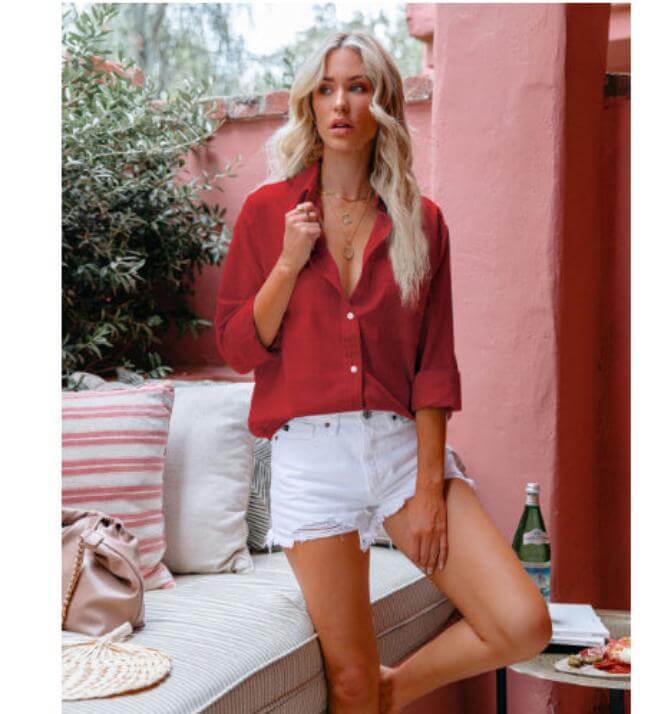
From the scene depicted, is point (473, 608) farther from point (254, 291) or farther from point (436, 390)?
point (254, 291)

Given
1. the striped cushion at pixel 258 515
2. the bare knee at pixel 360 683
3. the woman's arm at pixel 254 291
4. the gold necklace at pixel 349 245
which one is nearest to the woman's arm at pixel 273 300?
the woman's arm at pixel 254 291

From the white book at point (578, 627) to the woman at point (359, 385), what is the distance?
62 centimetres

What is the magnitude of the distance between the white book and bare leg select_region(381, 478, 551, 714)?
0.57 metres

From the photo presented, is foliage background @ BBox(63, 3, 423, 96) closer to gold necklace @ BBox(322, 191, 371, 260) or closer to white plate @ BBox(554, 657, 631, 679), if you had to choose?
gold necklace @ BBox(322, 191, 371, 260)

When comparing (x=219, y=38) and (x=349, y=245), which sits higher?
(x=219, y=38)

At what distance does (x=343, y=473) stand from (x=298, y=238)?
521 mm

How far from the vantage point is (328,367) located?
2299 millimetres

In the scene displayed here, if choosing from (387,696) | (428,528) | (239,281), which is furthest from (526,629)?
(239,281)

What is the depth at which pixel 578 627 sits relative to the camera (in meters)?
2.88

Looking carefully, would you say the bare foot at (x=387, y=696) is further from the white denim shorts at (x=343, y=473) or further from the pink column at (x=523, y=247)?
the pink column at (x=523, y=247)

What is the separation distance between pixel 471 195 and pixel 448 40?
1.71 ft

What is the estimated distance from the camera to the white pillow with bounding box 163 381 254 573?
292 cm
